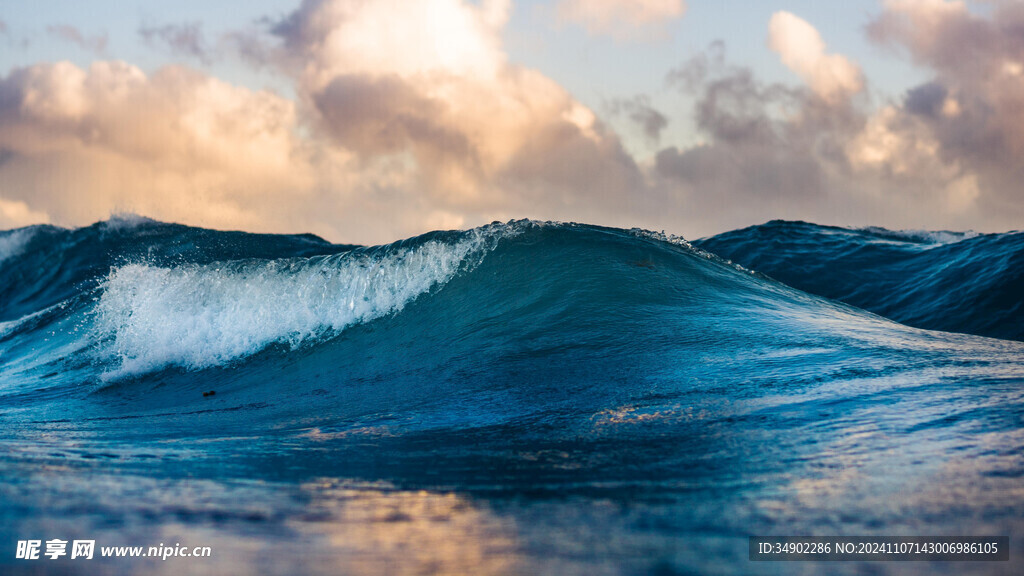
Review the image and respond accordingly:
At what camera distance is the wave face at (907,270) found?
11.4m

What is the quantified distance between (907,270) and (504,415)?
12.7 meters

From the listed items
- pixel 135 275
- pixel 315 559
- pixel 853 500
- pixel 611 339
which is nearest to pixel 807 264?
pixel 611 339

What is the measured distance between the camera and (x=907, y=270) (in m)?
14.6

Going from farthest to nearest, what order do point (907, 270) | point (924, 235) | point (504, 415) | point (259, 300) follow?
point (924, 235) → point (907, 270) → point (259, 300) → point (504, 415)

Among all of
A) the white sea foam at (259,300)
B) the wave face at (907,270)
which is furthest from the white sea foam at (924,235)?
the white sea foam at (259,300)

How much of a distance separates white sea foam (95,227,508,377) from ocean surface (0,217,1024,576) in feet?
0.13

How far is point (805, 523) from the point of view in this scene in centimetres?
233

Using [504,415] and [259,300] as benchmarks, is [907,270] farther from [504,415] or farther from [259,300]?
[504,415]

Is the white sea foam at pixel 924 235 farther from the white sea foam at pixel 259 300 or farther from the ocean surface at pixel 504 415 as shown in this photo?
the white sea foam at pixel 259 300

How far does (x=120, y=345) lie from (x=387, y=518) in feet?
28.6

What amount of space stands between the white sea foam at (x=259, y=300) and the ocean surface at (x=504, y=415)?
0.04 metres

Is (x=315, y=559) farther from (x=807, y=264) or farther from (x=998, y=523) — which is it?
(x=807, y=264)

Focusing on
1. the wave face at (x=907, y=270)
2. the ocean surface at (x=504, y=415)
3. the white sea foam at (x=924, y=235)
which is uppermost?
the white sea foam at (x=924, y=235)

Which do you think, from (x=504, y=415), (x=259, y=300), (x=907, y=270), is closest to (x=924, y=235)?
(x=907, y=270)
